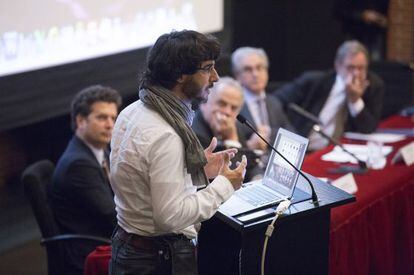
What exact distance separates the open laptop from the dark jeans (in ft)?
0.63

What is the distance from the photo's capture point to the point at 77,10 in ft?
14.0

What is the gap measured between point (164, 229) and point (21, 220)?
2.71m

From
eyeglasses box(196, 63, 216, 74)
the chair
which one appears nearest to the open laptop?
eyeglasses box(196, 63, 216, 74)

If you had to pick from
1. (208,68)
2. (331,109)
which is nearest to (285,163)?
(208,68)

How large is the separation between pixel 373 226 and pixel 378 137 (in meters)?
1.08

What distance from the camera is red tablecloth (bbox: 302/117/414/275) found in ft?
9.73

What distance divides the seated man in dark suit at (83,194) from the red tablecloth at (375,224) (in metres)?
0.92

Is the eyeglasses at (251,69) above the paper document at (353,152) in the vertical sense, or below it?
above

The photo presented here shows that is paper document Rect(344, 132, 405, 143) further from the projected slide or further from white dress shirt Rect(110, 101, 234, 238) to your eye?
white dress shirt Rect(110, 101, 234, 238)

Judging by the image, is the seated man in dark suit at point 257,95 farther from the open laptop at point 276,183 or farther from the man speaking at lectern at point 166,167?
the man speaking at lectern at point 166,167

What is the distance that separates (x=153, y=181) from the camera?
1969 millimetres

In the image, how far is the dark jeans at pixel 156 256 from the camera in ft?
7.02

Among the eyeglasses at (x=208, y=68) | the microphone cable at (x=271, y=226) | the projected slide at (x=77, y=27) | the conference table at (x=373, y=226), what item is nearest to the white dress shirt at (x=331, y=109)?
the conference table at (x=373, y=226)

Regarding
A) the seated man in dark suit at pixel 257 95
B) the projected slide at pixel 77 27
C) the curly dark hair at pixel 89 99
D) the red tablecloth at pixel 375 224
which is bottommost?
the red tablecloth at pixel 375 224
